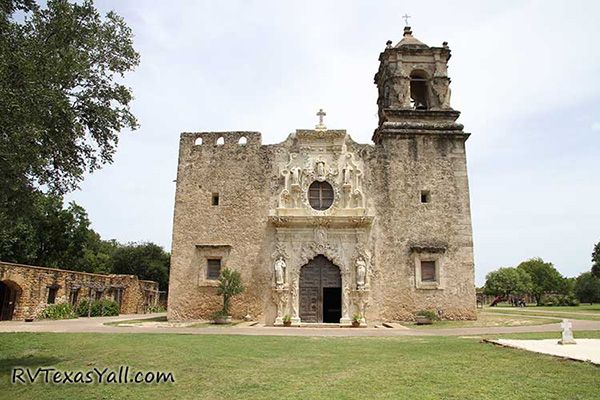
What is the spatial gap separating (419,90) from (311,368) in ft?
60.8

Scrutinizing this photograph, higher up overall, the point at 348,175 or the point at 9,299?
the point at 348,175

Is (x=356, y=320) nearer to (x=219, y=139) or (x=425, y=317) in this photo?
(x=425, y=317)

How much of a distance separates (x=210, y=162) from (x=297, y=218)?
478 centimetres

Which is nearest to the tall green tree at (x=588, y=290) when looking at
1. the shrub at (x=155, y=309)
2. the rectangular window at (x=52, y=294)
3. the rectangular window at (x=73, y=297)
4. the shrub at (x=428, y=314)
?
the shrub at (x=428, y=314)

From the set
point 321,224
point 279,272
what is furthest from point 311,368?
point 321,224

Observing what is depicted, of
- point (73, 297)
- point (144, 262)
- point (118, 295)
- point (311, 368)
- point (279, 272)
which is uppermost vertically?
point (144, 262)

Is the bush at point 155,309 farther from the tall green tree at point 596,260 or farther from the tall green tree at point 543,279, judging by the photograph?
the tall green tree at point 543,279

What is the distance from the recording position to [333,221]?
63.8 feet

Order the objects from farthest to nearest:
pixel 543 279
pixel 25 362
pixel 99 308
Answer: pixel 543 279 → pixel 99 308 → pixel 25 362

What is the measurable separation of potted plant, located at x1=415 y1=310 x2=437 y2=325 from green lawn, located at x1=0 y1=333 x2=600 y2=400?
21.3 ft

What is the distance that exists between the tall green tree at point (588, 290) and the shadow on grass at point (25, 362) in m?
58.0

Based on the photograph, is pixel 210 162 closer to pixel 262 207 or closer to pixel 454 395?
pixel 262 207

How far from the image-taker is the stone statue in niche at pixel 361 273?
61.6 ft

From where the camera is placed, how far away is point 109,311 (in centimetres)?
2708
